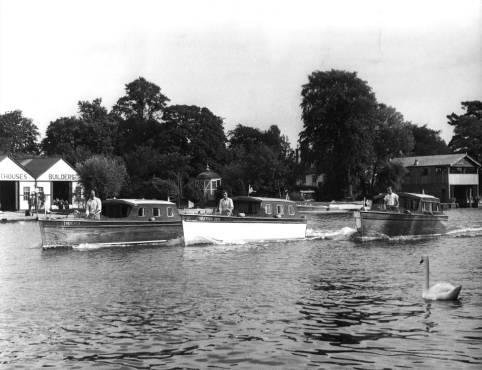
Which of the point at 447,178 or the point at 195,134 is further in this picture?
the point at 195,134

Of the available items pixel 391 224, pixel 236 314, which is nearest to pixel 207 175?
pixel 391 224

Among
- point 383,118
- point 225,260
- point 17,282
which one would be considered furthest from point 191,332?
point 383,118

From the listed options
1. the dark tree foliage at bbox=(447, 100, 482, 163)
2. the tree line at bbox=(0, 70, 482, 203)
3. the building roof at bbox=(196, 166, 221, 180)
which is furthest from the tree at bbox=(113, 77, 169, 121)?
the dark tree foliage at bbox=(447, 100, 482, 163)

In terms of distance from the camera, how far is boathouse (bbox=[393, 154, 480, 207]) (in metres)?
101

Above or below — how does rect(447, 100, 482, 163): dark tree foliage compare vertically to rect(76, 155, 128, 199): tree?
above

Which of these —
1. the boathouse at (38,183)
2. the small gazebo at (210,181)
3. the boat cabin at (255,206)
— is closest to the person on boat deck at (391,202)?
the boat cabin at (255,206)

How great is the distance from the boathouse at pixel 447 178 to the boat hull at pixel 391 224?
62.3 metres

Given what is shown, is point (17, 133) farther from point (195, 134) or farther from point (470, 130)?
point (470, 130)

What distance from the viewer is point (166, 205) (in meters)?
35.2

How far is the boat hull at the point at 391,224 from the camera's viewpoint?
3644cm

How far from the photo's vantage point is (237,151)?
103938mm

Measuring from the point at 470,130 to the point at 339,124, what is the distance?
33.2m

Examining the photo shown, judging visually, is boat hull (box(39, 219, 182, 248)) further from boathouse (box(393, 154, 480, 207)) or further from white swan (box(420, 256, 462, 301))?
boathouse (box(393, 154, 480, 207))

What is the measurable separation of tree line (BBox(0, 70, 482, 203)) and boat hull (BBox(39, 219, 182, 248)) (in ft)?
139
